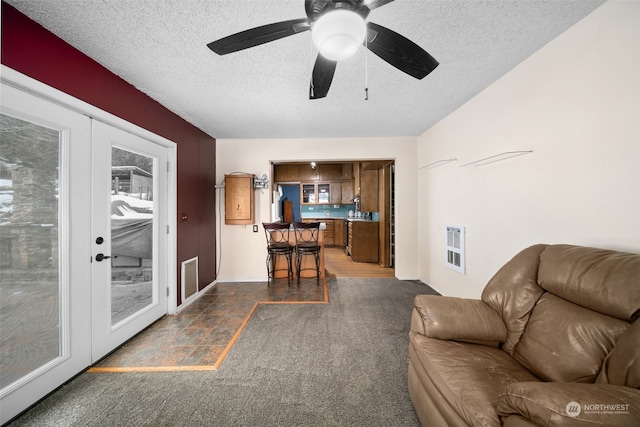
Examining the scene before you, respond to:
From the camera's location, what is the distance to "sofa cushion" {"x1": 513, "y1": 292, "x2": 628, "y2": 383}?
102 centimetres

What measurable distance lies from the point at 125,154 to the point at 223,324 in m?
1.98

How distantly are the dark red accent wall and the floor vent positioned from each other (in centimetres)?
9

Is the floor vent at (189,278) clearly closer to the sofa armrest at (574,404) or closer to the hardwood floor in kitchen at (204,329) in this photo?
the hardwood floor in kitchen at (204,329)

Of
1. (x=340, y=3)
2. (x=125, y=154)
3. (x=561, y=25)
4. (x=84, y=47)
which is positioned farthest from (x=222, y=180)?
(x=561, y=25)

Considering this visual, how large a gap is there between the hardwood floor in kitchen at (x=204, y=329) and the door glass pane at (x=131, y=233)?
0.33 m

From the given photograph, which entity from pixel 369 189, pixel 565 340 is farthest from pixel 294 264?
pixel 565 340

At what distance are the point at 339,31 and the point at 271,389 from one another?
2.14m

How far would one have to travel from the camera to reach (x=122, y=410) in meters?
1.46

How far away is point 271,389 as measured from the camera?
1.62 metres

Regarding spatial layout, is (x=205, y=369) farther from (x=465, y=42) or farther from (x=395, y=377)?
(x=465, y=42)

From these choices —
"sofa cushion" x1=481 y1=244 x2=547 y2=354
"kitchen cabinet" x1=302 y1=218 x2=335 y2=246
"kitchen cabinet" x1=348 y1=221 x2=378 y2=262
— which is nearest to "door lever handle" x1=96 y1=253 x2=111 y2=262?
"sofa cushion" x1=481 y1=244 x2=547 y2=354

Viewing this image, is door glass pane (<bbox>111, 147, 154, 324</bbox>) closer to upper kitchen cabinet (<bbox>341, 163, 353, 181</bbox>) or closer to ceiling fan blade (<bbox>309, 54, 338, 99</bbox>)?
ceiling fan blade (<bbox>309, 54, 338, 99</bbox>)

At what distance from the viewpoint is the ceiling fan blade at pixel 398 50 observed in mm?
1157

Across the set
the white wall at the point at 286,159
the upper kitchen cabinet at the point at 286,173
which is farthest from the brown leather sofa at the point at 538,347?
the upper kitchen cabinet at the point at 286,173
